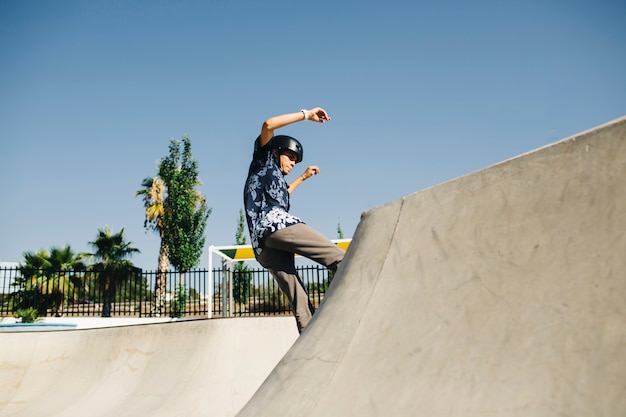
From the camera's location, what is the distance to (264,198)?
2.66 metres

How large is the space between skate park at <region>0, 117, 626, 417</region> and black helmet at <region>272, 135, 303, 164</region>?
1.08 m

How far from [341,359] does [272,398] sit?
34 centimetres

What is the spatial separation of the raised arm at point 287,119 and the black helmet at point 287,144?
0.73 ft

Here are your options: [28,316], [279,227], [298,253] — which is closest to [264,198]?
[279,227]

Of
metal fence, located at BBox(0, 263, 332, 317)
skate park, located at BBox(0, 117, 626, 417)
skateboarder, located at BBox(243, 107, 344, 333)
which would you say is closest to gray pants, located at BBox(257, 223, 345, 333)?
skateboarder, located at BBox(243, 107, 344, 333)

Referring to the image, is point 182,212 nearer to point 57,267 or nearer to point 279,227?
point 57,267

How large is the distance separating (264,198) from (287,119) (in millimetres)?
534

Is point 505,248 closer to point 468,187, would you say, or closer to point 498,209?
point 498,209

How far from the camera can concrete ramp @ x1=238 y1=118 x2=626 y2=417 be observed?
1048 millimetres

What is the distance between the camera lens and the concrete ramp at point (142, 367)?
399 centimetres

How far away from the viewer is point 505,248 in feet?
4.48

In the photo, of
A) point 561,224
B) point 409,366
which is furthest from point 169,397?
point 561,224

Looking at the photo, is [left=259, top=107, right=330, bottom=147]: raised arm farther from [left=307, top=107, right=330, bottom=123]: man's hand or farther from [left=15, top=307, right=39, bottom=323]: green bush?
[left=15, top=307, right=39, bottom=323]: green bush

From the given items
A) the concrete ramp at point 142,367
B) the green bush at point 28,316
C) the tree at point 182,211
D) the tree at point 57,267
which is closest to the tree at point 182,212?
the tree at point 182,211
